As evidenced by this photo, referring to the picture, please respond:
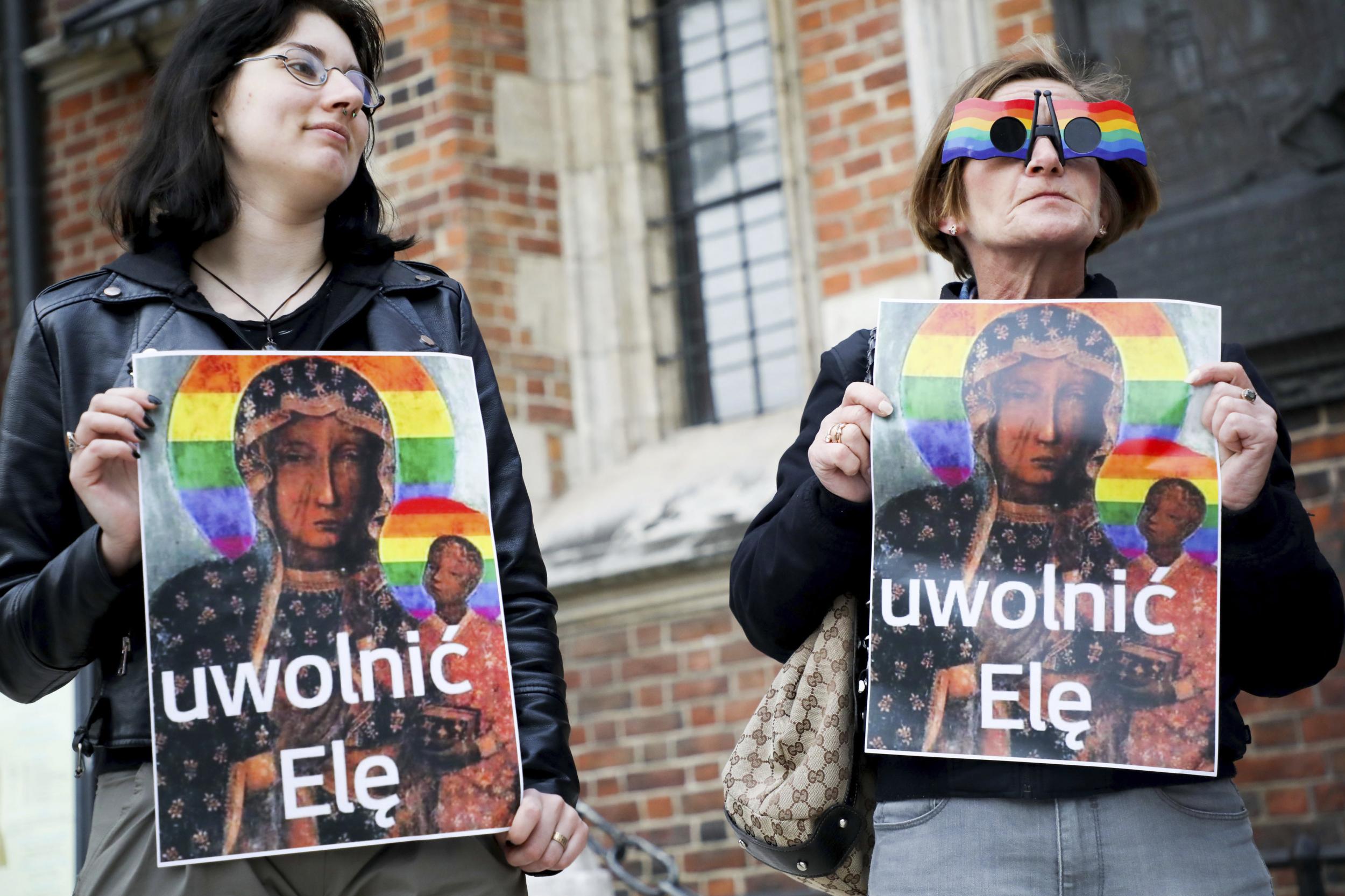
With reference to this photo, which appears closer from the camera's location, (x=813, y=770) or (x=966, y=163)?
(x=813, y=770)

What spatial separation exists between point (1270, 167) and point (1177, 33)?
1.77 feet

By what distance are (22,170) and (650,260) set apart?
342 cm

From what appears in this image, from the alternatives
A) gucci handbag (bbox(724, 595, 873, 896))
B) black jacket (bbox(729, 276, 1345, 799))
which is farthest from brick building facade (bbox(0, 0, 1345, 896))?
gucci handbag (bbox(724, 595, 873, 896))

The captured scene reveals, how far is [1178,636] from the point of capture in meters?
2.20

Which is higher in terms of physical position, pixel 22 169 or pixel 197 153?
pixel 22 169

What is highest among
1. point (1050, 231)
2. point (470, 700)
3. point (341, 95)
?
point (341, 95)

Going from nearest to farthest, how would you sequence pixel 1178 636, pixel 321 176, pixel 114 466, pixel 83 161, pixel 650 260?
pixel 114 466, pixel 1178 636, pixel 321 176, pixel 650 260, pixel 83 161

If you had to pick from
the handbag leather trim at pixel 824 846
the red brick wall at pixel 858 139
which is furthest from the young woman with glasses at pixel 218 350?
the red brick wall at pixel 858 139

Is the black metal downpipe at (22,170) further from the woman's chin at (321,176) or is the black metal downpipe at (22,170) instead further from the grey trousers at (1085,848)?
the grey trousers at (1085,848)

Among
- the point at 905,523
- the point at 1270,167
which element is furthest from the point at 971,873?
the point at 1270,167

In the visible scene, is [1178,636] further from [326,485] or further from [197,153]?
[197,153]

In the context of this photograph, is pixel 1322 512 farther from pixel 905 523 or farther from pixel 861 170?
pixel 905 523

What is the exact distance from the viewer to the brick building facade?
6.07m

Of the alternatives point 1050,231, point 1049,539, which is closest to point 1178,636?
point 1049,539
